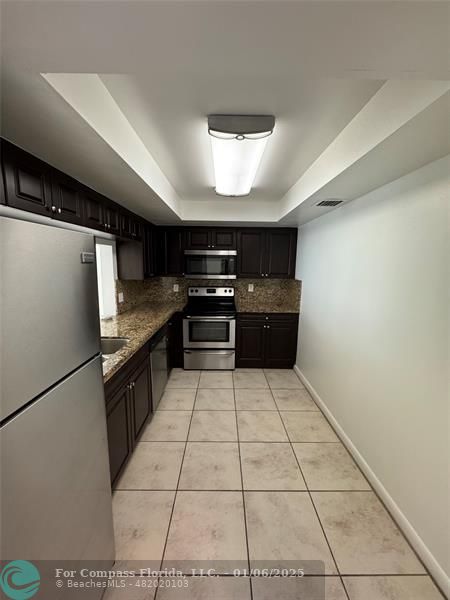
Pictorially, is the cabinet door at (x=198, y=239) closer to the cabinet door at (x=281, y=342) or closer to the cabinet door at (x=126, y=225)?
the cabinet door at (x=126, y=225)

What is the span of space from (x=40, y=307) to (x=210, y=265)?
3143 mm

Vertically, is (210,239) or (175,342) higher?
(210,239)

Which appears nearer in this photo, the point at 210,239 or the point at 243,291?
the point at 210,239

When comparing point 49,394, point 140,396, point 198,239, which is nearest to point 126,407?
point 140,396

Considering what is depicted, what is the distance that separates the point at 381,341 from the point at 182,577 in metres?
1.85

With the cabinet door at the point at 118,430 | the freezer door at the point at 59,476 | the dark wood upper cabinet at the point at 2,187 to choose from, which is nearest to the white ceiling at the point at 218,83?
the dark wood upper cabinet at the point at 2,187

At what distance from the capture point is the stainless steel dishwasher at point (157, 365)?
2.63 meters

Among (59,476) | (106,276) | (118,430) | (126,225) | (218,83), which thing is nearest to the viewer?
(59,476)

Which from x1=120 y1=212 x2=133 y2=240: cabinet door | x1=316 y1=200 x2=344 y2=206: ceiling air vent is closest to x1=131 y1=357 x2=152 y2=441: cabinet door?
x1=120 y1=212 x2=133 y2=240: cabinet door

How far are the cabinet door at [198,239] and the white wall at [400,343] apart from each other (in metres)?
1.87

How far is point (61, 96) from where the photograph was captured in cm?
91

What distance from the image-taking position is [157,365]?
281 centimetres

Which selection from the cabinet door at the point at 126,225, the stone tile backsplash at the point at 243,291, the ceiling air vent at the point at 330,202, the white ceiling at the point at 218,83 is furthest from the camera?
the stone tile backsplash at the point at 243,291

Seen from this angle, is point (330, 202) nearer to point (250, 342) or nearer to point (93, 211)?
point (93, 211)
